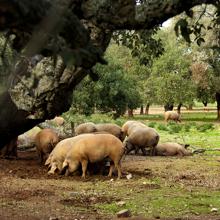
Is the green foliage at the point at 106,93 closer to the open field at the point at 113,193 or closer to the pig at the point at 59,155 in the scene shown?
the open field at the point at 113,193

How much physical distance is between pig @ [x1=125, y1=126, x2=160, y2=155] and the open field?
3471 mm

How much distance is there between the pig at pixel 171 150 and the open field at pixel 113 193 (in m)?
3.54

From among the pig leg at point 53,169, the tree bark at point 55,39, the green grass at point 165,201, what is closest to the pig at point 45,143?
the pig leg at point 53,169

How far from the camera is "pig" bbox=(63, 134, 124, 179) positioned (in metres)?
12.7

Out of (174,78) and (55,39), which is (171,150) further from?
(174,78)

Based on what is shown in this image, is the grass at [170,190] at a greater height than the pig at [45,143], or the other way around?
the pig at [45,143]

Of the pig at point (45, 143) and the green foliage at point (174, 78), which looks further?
the green foliage at point (174, 78)

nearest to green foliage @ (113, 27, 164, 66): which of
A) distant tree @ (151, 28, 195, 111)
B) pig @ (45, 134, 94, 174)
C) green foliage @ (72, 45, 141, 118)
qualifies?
pig @ (45, 134, 94, 174)

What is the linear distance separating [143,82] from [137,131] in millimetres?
34991

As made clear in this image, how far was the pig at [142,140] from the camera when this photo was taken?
19.3m

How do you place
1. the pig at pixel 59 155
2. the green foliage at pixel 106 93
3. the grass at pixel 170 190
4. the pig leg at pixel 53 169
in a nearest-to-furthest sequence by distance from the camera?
the grass at pixel 170 190 < the pig leg at pixel 53 169 < the pig at pixel 59 155 < the green foliage at pixel 106 93

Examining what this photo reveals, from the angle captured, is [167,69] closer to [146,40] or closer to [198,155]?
[198,155]

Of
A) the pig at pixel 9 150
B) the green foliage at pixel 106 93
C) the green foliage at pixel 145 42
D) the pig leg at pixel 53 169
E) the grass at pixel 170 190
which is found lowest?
the grass at pixel 170 190

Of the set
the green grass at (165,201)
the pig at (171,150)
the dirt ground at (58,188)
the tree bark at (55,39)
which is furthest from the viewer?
the pig at (171,150)
